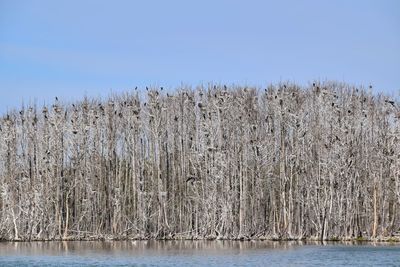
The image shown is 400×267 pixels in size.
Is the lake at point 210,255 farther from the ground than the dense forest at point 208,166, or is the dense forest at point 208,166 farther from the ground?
the dense forest at point 208,166

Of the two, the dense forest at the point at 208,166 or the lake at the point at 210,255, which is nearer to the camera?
the lake at the point at 210,255

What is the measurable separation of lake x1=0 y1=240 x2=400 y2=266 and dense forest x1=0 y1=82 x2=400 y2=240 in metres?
5.66

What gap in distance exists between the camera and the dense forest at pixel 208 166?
51.5 metres

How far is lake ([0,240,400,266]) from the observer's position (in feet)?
108

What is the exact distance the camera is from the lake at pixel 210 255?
1294 inches

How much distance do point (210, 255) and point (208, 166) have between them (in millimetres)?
17598

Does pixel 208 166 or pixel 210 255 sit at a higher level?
pixel 208 166

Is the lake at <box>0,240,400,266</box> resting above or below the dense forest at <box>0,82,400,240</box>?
below

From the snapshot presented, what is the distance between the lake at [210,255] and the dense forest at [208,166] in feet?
18.6

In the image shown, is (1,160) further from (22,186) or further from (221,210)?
(221,210)

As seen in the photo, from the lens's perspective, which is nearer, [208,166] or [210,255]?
[210,255]

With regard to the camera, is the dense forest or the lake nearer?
the lake

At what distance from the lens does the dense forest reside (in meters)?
51.5

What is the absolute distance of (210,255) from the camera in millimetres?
37281
